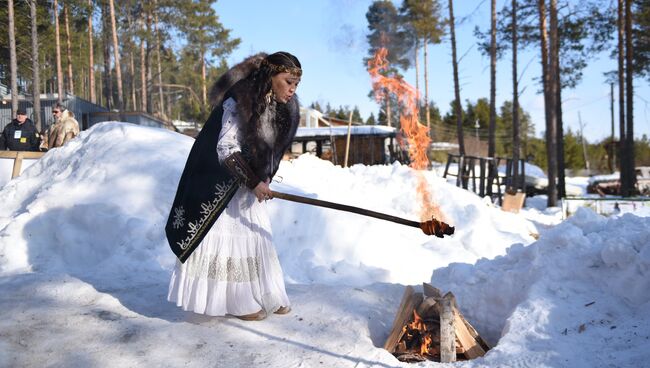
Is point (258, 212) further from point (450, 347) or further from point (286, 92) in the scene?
point (450, 347)

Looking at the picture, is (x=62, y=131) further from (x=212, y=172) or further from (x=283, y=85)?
(x=283, y=85)

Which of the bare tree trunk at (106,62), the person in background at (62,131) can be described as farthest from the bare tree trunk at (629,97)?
the bare tree trunk at (106,62)

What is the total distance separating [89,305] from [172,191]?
3.17 m

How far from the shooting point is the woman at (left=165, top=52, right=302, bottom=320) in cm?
373

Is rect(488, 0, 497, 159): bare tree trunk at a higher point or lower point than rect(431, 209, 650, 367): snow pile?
higher

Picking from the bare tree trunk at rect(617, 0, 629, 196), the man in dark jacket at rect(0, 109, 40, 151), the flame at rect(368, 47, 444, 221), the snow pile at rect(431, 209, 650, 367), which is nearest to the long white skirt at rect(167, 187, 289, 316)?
the snow pile at rect(431, 209, 650, 367)

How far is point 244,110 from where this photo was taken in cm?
367

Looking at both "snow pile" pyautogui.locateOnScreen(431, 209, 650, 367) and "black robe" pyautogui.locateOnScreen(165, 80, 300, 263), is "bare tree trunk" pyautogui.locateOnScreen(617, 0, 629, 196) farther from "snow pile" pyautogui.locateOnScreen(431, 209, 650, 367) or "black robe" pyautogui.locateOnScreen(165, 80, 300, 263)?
"black robe" pyautogui.locateOnScreen(165, 80, 300, 263)

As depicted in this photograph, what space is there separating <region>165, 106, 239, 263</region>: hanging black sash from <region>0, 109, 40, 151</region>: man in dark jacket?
8939 millimetres

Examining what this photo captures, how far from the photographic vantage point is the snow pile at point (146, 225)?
605 cm

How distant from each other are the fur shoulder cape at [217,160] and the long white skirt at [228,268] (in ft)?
0.31

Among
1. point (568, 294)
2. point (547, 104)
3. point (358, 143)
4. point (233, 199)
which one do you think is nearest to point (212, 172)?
point (233, 199)

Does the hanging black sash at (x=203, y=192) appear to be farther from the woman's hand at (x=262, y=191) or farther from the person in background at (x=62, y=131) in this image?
the person in background at (x=62, y=131)

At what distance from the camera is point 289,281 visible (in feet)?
19.6
